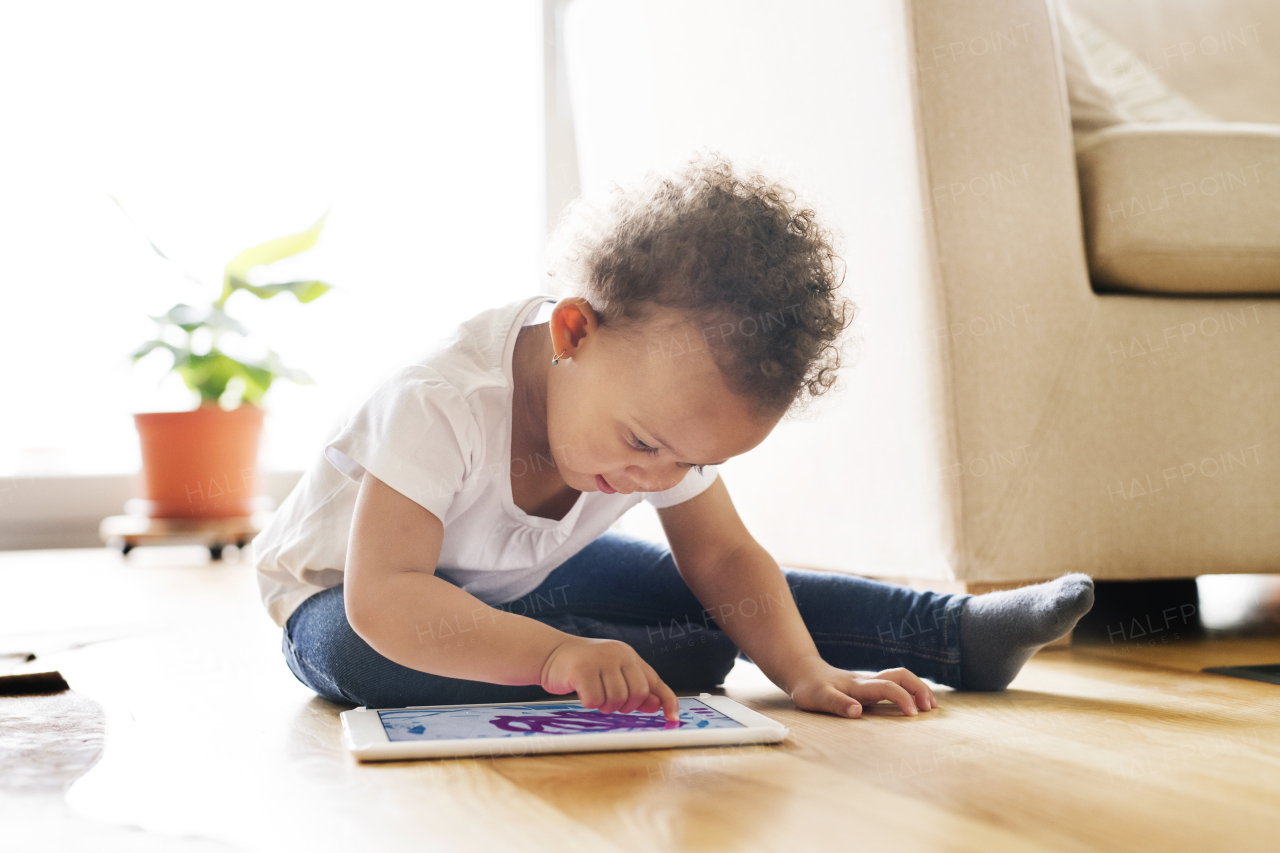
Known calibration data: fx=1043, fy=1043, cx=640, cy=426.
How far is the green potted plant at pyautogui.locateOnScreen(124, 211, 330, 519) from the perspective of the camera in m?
2.18

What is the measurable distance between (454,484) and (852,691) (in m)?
0.32

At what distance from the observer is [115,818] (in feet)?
1.57

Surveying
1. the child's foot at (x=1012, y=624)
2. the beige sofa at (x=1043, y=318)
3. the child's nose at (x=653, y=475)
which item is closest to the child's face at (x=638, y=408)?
the child's nose at (x=653, y=475)

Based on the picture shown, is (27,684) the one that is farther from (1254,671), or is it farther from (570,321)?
(1254,671)

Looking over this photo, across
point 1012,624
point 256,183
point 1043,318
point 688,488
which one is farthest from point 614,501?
point 256,183

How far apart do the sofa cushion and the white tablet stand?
0.62 metres

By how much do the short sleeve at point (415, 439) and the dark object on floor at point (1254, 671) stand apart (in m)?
0.63

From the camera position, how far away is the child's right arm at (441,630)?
0.61 meters

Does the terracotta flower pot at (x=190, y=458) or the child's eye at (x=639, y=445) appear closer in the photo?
the child's eye at (x=639, y=445)

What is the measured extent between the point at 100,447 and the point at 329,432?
205cm

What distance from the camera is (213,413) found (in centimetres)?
217

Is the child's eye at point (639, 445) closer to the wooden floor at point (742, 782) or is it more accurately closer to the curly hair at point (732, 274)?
the curly hair at point (732, 274)

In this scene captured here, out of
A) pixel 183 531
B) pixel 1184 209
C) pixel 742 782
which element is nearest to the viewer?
pixel 742 782

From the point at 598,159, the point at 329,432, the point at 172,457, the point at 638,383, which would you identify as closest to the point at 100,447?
the point at 172,457
